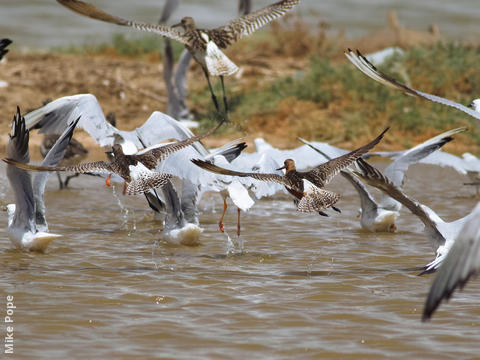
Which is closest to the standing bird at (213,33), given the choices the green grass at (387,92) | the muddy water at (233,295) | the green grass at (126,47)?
the muddy water at (233,295)

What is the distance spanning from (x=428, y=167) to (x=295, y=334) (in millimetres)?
8634

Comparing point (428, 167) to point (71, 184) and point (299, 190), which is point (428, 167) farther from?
point (299, 190)

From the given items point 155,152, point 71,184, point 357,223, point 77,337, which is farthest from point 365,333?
point 71,184

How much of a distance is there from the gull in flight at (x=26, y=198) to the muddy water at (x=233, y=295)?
0.13m

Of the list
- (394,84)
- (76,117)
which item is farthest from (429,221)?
(76,117)

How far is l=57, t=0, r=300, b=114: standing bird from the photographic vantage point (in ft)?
27.5

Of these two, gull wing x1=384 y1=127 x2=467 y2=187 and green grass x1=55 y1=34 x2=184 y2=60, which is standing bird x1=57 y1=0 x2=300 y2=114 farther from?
Answer: green grass x1=55 y1=34 x2=184 y2=60

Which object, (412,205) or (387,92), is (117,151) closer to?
(412,205)

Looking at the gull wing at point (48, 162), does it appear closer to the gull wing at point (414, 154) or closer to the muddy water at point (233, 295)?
the muddy water at point (233, 295)

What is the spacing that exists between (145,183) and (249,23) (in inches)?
147

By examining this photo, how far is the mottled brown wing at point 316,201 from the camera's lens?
5875 millimetres

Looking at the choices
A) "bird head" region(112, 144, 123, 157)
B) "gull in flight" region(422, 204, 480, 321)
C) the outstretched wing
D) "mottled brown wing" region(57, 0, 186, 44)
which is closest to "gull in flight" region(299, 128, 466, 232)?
the outstretched wing

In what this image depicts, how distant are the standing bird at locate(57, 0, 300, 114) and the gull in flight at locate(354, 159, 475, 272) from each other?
2.97 meters

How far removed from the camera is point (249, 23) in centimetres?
929
